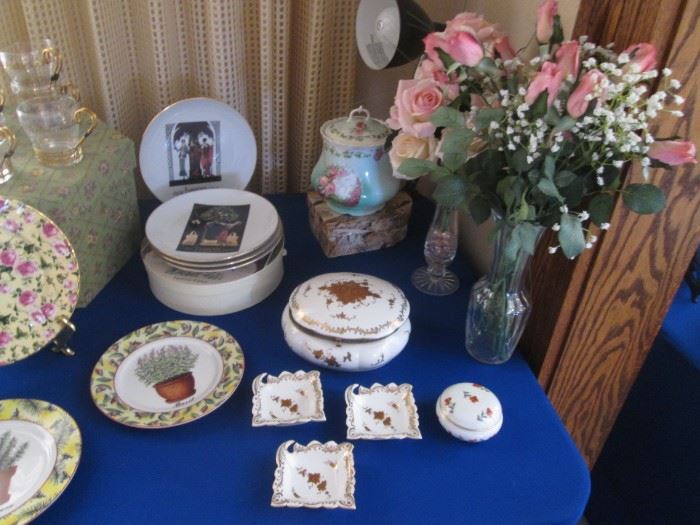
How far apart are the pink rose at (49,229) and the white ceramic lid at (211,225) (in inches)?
6.6

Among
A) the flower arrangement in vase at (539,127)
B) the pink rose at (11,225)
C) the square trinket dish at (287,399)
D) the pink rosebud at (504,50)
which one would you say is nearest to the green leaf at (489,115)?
the flower arrangement in vase at (539,127)

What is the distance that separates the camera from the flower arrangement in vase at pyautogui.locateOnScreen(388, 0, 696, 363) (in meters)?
0.63

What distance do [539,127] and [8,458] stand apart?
2.44ft

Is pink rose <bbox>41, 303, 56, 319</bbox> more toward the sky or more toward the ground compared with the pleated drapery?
more toward the ground

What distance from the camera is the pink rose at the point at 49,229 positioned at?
0.86m

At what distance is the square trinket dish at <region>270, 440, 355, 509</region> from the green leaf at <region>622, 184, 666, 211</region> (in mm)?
453

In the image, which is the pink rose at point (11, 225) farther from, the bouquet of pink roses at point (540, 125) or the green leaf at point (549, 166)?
the green leaf at point (549, 166)

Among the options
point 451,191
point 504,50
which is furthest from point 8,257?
point 504,50

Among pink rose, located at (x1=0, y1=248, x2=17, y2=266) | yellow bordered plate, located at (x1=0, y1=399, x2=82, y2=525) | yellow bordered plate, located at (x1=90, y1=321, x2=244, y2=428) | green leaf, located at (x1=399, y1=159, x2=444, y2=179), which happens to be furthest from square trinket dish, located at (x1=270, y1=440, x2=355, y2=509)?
pink rose, located at (x1=0, y1=248, x2=17, y2=266)

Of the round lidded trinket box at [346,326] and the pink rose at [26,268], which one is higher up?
the pink rose at [26,268]

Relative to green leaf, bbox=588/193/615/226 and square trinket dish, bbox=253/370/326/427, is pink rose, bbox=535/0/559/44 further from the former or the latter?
square trinket dish, bbox=253/370/326/427

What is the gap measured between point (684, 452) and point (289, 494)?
865 millimetres

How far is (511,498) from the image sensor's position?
2.44 ft

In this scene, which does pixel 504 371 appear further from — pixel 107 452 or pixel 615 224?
pixel 107 452
